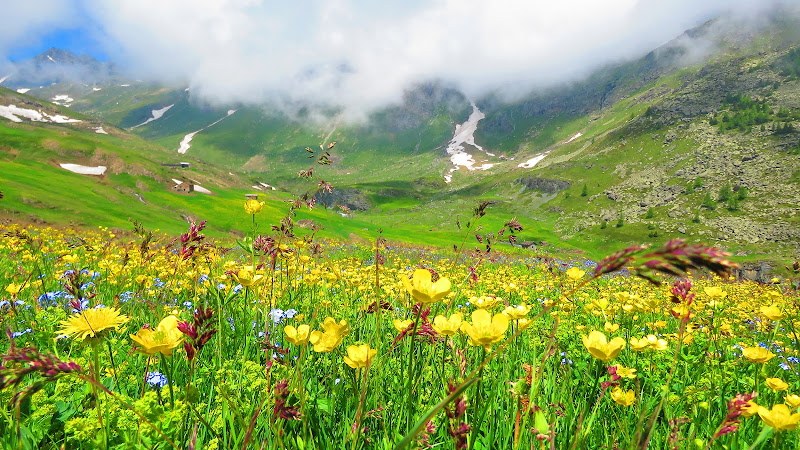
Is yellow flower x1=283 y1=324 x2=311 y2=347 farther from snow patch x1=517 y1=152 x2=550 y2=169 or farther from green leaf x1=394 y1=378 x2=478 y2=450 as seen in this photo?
snow patch x1=517 y1=152 x2=550 y2=169

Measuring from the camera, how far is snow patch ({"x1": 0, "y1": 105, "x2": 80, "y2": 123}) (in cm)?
12862

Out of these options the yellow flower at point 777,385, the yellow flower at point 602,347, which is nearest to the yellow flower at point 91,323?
the yellow flower at point 602,347

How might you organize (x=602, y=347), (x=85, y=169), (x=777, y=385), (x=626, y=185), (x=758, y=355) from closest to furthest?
1. (x=602, y=347)
2. (x=777, y=385)
3. (x=758, y=355)
4. (x=85, y=169)
5. (x=626, y=185)

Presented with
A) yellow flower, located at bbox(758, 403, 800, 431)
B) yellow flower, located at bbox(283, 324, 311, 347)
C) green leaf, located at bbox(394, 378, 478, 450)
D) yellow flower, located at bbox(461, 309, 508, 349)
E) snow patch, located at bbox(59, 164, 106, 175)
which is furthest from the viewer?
snow patch, located at bbox(59, 164, 106, 175)

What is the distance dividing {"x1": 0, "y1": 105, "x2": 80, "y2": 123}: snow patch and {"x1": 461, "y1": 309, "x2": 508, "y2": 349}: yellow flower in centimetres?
18424

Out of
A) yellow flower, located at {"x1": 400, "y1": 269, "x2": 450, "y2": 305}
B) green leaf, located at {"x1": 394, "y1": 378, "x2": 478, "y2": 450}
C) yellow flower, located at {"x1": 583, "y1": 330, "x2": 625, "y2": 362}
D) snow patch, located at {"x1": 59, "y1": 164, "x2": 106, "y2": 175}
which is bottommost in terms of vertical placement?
yellow flower, located at {"x1": 583, "y1": 330, "x2": 625, "y2": 362}

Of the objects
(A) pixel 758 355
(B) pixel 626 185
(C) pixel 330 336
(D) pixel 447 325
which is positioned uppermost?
(C) pixel 330 336

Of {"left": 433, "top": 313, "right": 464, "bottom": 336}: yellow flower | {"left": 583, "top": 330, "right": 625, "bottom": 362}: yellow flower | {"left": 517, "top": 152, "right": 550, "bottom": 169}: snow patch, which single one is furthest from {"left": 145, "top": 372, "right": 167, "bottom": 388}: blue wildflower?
{"left": 517, "top": 152, "right": 550, "bottom": 169}: snow patch

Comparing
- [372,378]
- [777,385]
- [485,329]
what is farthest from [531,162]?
[485,329]

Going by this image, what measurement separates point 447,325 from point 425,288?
652mm

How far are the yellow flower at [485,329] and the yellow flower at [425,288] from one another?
203 mm

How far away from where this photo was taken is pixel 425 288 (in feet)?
4.72

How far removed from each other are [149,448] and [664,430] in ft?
10.2

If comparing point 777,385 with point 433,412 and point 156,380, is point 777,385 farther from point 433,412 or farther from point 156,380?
point 156,380
